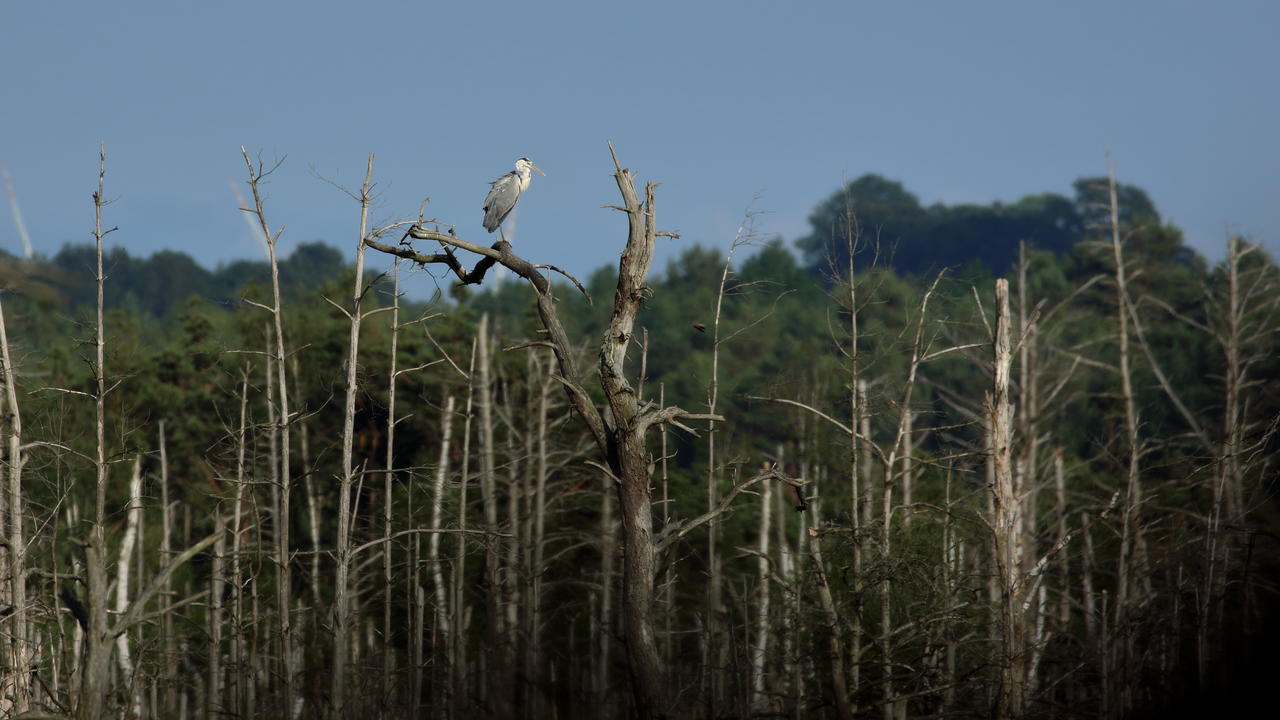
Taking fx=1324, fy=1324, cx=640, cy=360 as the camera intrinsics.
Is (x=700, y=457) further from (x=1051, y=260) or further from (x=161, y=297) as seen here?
(x=161, y=297)

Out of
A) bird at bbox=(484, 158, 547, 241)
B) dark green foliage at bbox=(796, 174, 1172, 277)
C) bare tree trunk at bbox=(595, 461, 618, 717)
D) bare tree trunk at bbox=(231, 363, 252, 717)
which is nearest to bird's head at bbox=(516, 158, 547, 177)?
bird at bbox=(484, 158, 547, 241)

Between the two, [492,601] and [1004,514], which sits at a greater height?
[1004,514]

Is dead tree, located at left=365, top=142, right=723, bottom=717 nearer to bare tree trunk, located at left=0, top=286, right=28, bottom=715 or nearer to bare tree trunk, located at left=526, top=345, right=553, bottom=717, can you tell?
bare tree trunk, located at left=0, top=286, right=28, bottom=715

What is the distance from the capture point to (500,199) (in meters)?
13.8

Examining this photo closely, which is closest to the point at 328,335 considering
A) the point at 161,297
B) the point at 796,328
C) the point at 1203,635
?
the point at 1203,635

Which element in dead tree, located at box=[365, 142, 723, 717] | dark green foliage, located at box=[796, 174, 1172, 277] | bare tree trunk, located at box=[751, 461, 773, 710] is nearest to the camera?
dead tree, located at box=[365, 142, 723, 717]

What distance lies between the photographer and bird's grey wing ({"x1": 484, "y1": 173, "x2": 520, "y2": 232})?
13.7 meters

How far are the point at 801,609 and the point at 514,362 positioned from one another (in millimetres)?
17571

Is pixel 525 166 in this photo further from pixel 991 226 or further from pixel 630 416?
pixel 991 226

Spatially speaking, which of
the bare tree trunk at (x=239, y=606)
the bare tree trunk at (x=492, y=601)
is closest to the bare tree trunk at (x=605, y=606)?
the bare tree trunk at (x=492, y=601)

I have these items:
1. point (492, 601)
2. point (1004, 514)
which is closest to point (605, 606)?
point (492, 601)

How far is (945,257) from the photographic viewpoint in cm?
11700

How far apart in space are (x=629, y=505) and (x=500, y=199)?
3941 mm

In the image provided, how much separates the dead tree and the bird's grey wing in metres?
1.82
